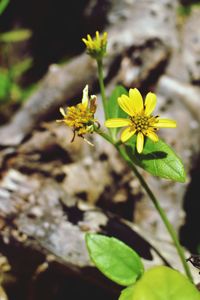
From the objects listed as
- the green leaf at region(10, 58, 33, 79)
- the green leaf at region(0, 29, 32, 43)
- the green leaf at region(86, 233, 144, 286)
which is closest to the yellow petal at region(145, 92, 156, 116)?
the green leaf at region(86, 233, 144, 286)

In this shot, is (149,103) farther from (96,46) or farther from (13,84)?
(13,84)

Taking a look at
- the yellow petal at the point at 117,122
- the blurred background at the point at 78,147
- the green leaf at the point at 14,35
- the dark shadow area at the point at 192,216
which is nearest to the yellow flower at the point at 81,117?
the yellow petal at the point at 117,122

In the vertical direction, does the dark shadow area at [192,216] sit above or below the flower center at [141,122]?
below

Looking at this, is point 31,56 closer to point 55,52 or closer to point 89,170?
point 55,52

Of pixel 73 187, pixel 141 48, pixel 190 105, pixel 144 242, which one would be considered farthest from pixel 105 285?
pixel 141 48

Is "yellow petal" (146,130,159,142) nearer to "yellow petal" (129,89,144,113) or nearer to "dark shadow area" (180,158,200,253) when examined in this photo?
"yellow petal" (129,89,144,113)

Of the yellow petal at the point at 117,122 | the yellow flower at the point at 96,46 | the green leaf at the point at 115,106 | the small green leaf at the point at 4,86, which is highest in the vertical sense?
the small green leaf at the point at 4,86

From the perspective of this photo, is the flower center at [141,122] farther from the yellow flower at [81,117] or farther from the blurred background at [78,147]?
the blurred background at [78,147]
